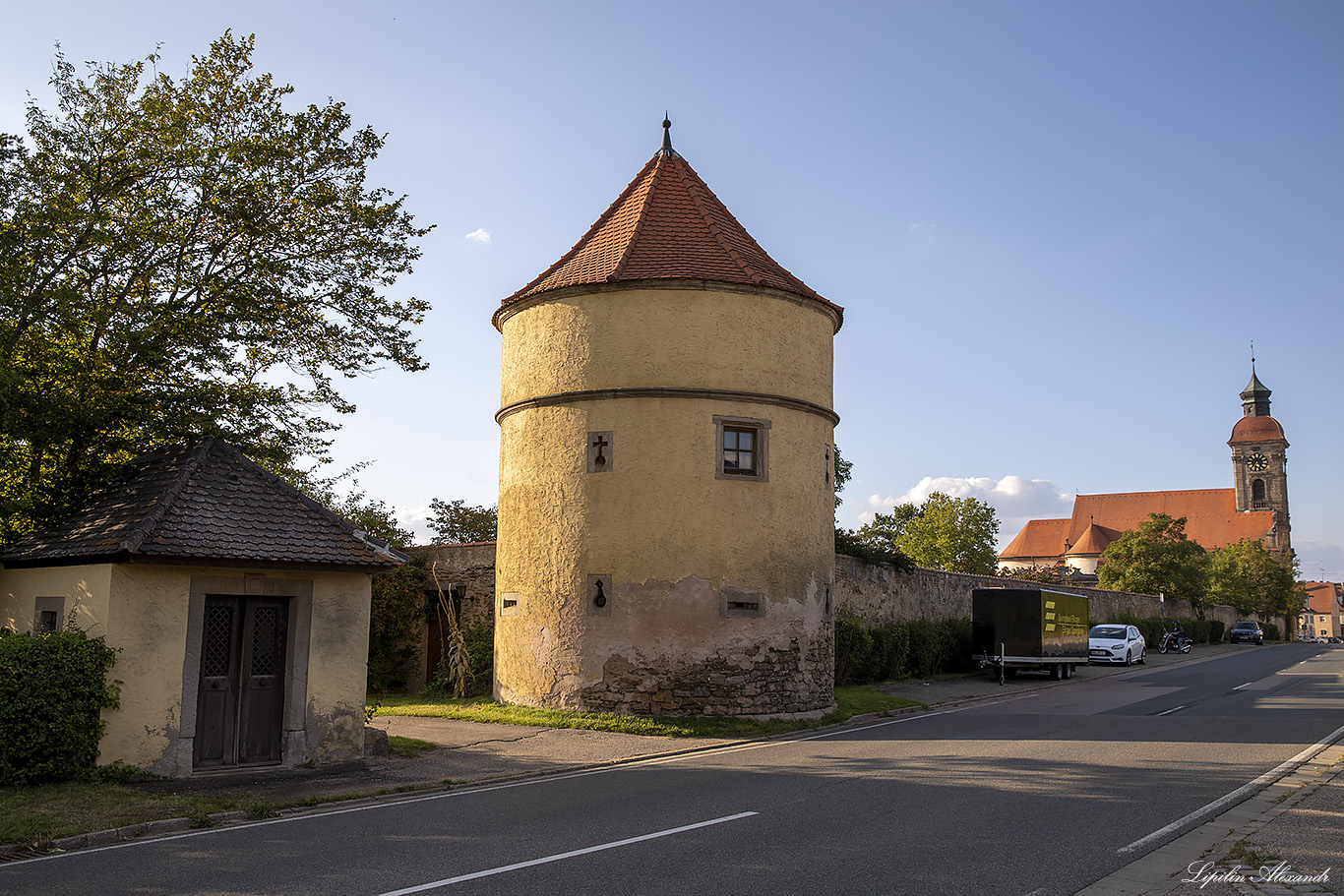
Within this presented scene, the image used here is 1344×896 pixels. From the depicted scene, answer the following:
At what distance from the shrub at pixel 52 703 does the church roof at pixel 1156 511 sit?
10126 cm

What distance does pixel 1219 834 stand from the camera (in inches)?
326

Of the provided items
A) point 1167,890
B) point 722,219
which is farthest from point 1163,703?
point 1167,890

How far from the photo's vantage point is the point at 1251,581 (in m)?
75.2

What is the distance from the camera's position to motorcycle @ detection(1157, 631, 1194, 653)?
45016 mm

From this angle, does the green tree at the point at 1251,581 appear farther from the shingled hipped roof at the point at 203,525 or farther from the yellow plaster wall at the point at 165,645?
the shingled hipped roof at the point at 203,525

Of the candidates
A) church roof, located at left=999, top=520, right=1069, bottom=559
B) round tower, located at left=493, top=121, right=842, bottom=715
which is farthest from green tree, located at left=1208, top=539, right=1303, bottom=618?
round tower, located at left=493, top=121, right=842, bottom=715

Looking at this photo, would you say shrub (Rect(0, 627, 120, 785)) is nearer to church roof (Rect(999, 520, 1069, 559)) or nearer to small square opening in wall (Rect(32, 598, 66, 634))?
small square opening in wall (Rect(32, 598, 66, 634))

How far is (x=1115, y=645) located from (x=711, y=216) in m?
24.7

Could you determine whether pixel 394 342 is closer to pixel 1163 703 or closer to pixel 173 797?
pixel 173 797

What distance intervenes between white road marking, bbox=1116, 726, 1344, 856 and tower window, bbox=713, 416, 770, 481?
882 cm

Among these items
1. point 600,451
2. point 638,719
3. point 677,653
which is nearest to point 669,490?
point 600,451

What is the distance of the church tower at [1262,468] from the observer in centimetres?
10969

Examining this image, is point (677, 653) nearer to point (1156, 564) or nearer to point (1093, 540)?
point (1156, 564)

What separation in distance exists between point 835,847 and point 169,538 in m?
8.63
